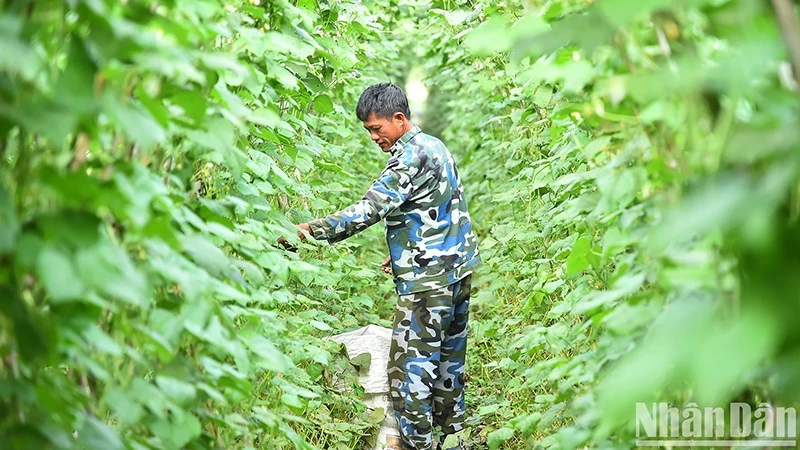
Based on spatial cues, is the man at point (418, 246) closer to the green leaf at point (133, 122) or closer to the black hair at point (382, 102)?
the black hair at point (382, 102)

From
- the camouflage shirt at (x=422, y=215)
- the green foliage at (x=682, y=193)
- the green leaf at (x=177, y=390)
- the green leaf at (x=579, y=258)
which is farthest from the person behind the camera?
the camouflage shirt at (x=422, y=215)

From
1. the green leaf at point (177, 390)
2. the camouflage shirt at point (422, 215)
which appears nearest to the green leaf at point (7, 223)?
the green leaf at point (177, 390)

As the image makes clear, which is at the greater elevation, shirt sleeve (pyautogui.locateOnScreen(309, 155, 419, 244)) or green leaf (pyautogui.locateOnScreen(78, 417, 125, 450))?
green leaf (pyautogui.locateOnScreen(78, 417, 125, 450))

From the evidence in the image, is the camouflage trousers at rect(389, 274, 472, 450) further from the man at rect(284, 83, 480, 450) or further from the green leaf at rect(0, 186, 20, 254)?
the green leaf at rect(0, 186, 20, 254)

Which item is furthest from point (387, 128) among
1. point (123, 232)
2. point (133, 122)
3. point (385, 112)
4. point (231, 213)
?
point (133, 122)

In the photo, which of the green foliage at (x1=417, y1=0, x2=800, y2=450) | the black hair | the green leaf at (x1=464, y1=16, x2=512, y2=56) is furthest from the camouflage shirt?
Answer: the green leaf at (x1=464, y1=16, x2=512, y2=56)

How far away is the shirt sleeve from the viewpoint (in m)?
3.96

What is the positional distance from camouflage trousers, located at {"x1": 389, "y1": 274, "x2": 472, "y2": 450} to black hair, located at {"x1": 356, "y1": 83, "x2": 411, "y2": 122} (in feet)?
2.91

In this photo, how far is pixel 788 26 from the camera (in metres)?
1.33

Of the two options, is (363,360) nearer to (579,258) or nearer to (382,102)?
(382,102)

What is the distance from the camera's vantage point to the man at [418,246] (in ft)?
13.8

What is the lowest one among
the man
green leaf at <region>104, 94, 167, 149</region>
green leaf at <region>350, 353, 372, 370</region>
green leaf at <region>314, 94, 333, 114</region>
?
green leaf at <region>350, 353, 372, 370</region>

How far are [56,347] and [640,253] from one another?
4.14 feet

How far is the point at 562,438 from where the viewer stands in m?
2.14
